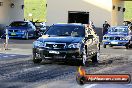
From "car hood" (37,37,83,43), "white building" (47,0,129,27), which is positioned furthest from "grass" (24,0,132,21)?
"car hood" (37,37,83,43)

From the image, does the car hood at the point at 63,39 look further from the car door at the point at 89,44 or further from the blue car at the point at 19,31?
the blue car at the point at 19,31

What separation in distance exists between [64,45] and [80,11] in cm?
2338

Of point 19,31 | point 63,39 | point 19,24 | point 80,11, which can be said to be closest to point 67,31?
point 63,39

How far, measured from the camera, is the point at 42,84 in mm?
9508

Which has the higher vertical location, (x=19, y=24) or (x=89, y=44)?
(x=19, y=24)

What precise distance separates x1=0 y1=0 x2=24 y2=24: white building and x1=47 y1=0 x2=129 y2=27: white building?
348 cm

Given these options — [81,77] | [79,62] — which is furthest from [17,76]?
[81,77]

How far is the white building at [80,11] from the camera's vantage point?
37.5 metres

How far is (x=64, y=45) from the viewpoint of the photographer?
14.6 meters

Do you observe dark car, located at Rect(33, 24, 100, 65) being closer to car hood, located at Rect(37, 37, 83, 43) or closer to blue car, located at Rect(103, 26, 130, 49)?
car hood, located at Rect(37, 37, 83, 43)

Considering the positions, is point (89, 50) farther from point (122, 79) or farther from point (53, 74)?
point (122, 79)

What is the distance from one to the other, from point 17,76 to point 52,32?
5.42 metres

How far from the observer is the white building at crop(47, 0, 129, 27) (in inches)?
1475

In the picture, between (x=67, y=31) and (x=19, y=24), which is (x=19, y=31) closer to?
(x=19, y=24)
